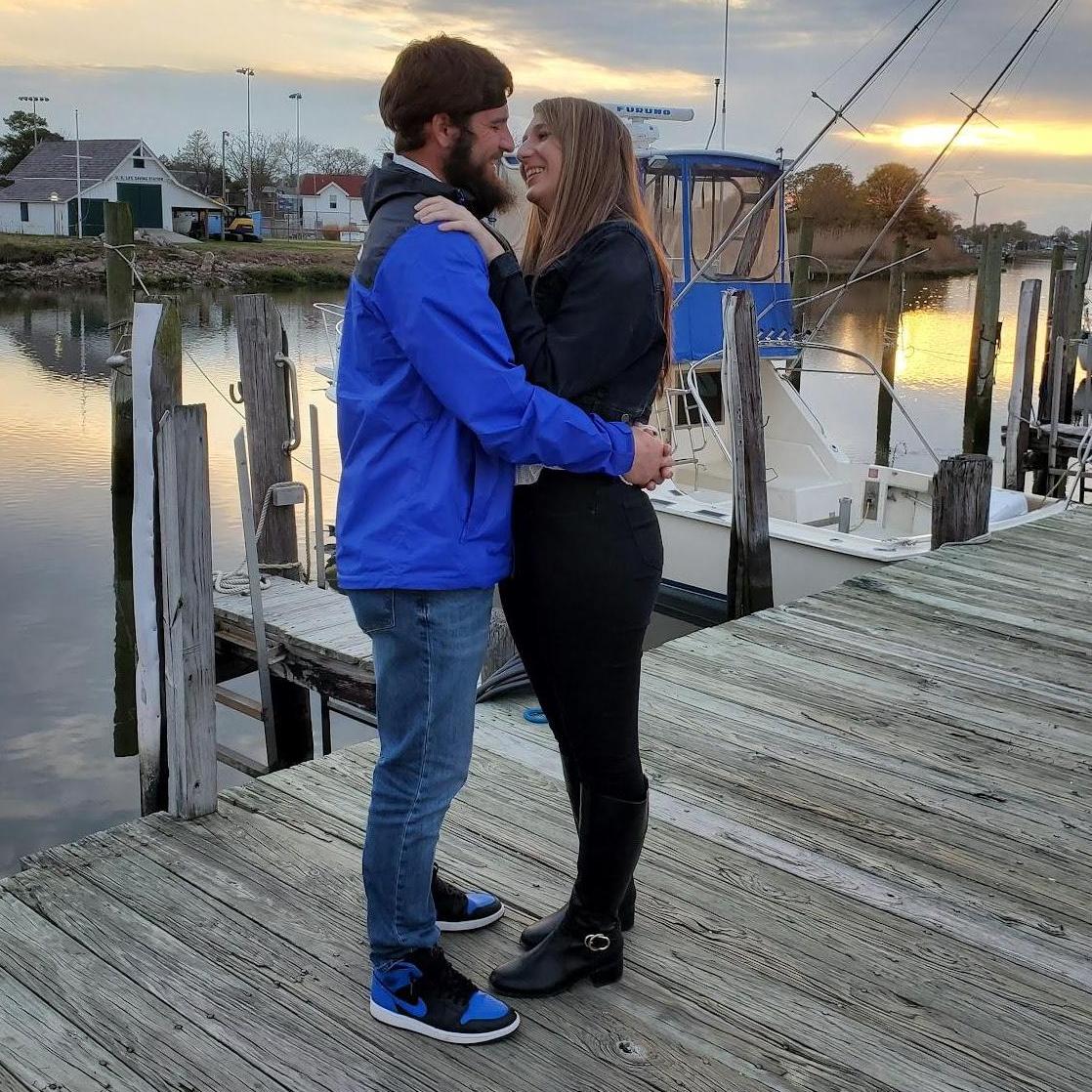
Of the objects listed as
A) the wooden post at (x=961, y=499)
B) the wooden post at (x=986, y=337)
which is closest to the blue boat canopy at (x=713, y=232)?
the wooden post at (x=961, y=499)

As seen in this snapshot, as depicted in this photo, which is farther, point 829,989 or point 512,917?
point 512,917

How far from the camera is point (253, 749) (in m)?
7.23

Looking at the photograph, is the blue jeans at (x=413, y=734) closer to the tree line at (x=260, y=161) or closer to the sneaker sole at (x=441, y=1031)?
the sneaker sole at (x=441, y=1031)

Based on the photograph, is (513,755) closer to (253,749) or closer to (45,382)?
(253,749)

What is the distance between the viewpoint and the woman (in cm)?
211

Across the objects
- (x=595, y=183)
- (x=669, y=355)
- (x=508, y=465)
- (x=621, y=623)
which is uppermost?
(x=595, y=183)

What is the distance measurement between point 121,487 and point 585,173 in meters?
12.7

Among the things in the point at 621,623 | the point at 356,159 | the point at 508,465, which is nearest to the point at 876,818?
the point at 621,623

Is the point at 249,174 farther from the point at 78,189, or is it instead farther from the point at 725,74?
the point at 725,74

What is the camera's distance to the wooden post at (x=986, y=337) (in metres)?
15.5

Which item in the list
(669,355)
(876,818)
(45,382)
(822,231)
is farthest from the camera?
(822,231)

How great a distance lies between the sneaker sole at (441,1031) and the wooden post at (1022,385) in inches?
452

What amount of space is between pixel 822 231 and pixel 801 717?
1320 inches

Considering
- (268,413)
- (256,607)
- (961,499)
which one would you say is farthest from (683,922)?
(961,499)
